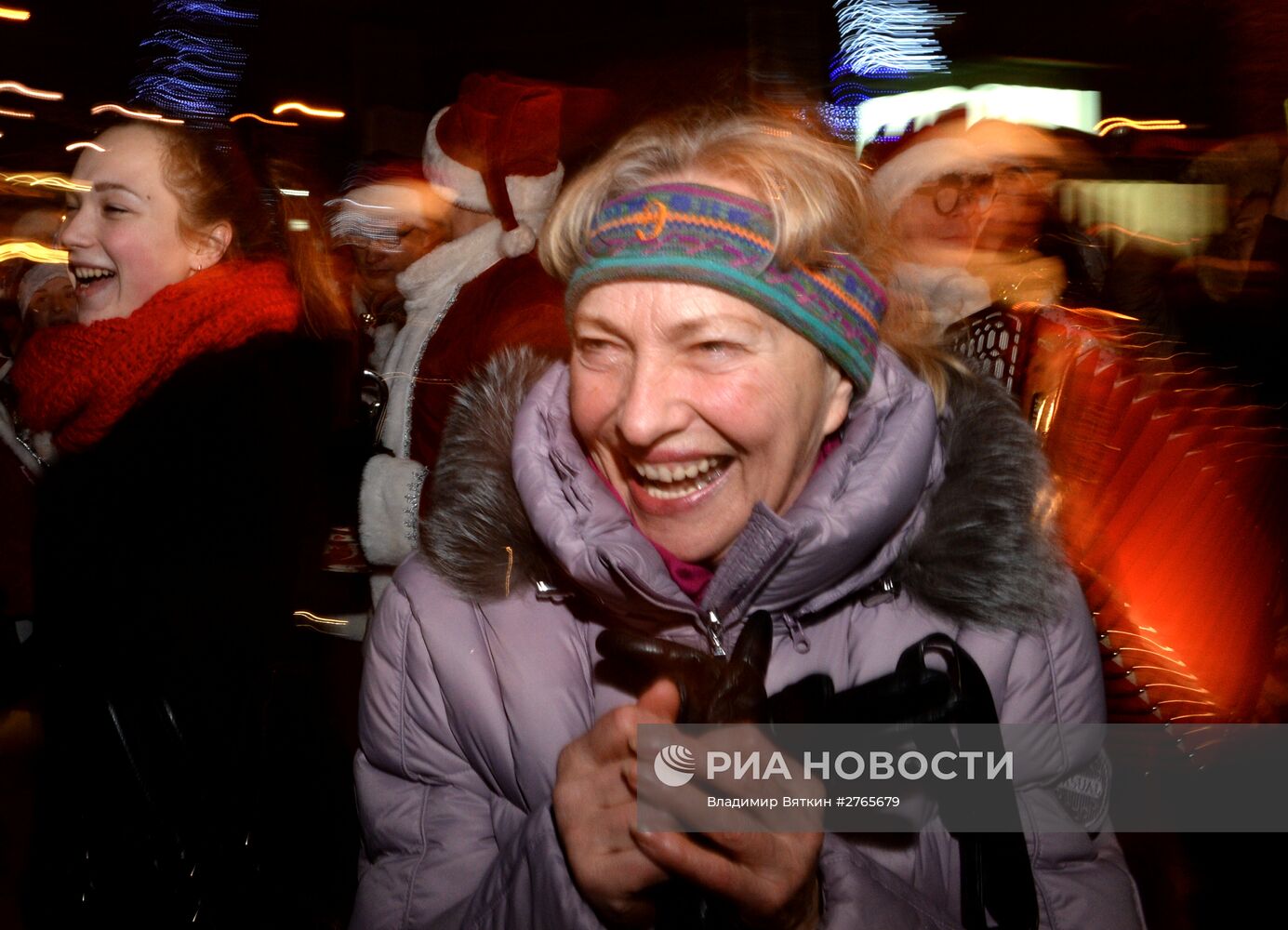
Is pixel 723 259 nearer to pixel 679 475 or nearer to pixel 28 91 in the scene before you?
pixel 679 475

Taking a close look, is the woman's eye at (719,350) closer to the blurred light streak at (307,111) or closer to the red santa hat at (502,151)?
the red santa hat at (502,151)

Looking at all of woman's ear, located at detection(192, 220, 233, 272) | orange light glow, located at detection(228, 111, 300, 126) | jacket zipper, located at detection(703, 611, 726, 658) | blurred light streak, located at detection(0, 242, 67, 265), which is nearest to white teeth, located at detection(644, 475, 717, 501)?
jacket zipper, located at detection(703, 611, 726, 658)

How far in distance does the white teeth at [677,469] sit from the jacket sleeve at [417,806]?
15.4 inches

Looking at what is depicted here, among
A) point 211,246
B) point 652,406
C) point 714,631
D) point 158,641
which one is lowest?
point 158,641

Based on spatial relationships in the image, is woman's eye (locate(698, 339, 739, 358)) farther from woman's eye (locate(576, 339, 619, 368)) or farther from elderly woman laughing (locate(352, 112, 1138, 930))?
woman's eye (locate(576, 339, 619, 368))

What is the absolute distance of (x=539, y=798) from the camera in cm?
112

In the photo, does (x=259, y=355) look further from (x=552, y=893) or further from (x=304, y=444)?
(x=552, y=893)

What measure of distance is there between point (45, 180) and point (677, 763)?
6.92ft

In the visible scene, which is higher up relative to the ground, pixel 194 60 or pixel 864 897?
pixel 194 60

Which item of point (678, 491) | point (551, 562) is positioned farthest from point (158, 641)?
point (678, 491)

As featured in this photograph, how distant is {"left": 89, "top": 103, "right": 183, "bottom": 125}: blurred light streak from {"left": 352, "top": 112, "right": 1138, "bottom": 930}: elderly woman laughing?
1.11 meters

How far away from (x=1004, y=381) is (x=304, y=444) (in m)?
1.54

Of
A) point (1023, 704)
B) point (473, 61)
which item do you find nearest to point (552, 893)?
point (1023, 704)

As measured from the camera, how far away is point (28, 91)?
1.95m
